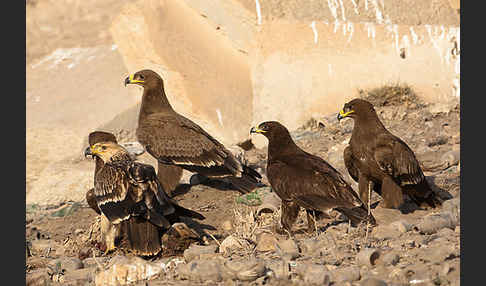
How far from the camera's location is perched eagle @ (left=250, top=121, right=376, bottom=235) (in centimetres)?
744

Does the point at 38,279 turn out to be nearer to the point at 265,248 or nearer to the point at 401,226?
the point at 265,248

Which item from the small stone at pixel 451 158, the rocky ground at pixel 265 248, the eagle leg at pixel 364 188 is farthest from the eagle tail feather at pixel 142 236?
the small stone at pixel 451 158

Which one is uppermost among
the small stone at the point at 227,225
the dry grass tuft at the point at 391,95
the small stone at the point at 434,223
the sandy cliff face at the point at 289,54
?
the sandy cliff face at the point at 289,54

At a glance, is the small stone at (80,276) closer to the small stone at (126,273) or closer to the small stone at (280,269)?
the small stone at (126,273)

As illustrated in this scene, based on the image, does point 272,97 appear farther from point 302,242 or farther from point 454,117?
point 302,242

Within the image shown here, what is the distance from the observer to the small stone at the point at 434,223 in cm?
724

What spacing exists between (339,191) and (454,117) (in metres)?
5.87

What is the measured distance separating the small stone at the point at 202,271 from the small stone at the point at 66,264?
5.41 ft

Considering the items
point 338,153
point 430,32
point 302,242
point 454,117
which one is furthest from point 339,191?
point 430,32

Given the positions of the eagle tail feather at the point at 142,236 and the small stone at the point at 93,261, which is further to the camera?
the small stone at the point at 93,261

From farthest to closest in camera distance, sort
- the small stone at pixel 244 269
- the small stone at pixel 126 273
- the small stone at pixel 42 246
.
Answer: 1. the small stone at pixel 42 246
2. the small stone at pixel 126 273
3. the small stone at pixel 244 269

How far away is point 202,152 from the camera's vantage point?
10031 millimetres

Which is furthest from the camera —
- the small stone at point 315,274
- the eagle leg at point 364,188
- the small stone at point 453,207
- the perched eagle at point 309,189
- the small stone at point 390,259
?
the eagle leg at point 364,188

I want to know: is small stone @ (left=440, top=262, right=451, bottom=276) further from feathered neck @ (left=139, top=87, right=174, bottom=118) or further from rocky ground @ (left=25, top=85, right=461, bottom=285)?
feathered neck @ (left=139, top=87, right=174, bottom=118)
